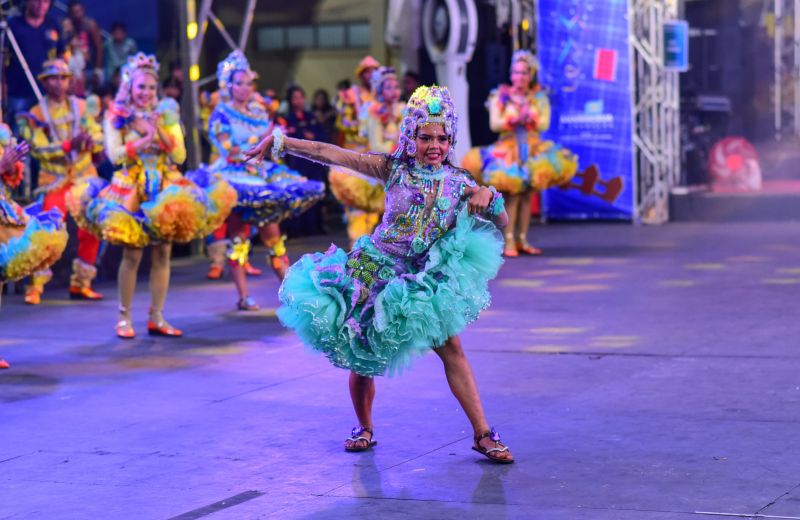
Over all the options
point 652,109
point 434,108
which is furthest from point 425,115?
point 652,109

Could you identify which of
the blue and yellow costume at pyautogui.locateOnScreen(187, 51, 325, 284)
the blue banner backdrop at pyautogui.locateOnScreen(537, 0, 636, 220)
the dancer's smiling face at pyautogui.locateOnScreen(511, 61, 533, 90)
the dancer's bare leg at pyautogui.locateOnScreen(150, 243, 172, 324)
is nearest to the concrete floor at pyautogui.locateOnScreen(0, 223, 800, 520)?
the dancer's bare leg at pyautogui.locateOnScreen(150, 243, 172, 324)

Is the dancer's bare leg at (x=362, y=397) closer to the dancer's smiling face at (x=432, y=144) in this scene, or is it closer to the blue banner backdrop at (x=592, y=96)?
the dancer's smiling face at (x=432, y=144)

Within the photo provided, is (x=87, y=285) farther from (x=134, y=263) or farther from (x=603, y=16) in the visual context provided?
(x=603, y=16)

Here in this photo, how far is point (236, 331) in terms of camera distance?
1025 centimetres

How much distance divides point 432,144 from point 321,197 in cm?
562

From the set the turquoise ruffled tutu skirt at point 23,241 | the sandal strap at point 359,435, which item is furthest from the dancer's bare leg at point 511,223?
the sandal strap at point 359,435

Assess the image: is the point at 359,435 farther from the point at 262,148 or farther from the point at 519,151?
the point at 519,151

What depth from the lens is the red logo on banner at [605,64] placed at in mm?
18281

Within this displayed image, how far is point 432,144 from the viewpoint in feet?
20.3

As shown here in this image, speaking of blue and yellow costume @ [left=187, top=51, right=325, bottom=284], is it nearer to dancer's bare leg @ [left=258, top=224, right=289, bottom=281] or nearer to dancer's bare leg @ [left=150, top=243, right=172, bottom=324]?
dancer's bare leg @ [left=258, top=224, right=289, bottom=281]

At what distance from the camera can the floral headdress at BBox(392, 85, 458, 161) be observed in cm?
616

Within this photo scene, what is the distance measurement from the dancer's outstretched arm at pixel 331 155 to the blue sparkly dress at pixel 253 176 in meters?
4.78

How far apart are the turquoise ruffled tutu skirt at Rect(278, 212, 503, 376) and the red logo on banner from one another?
41.2 ft

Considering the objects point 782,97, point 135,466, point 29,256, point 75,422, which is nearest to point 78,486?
point 135,466
